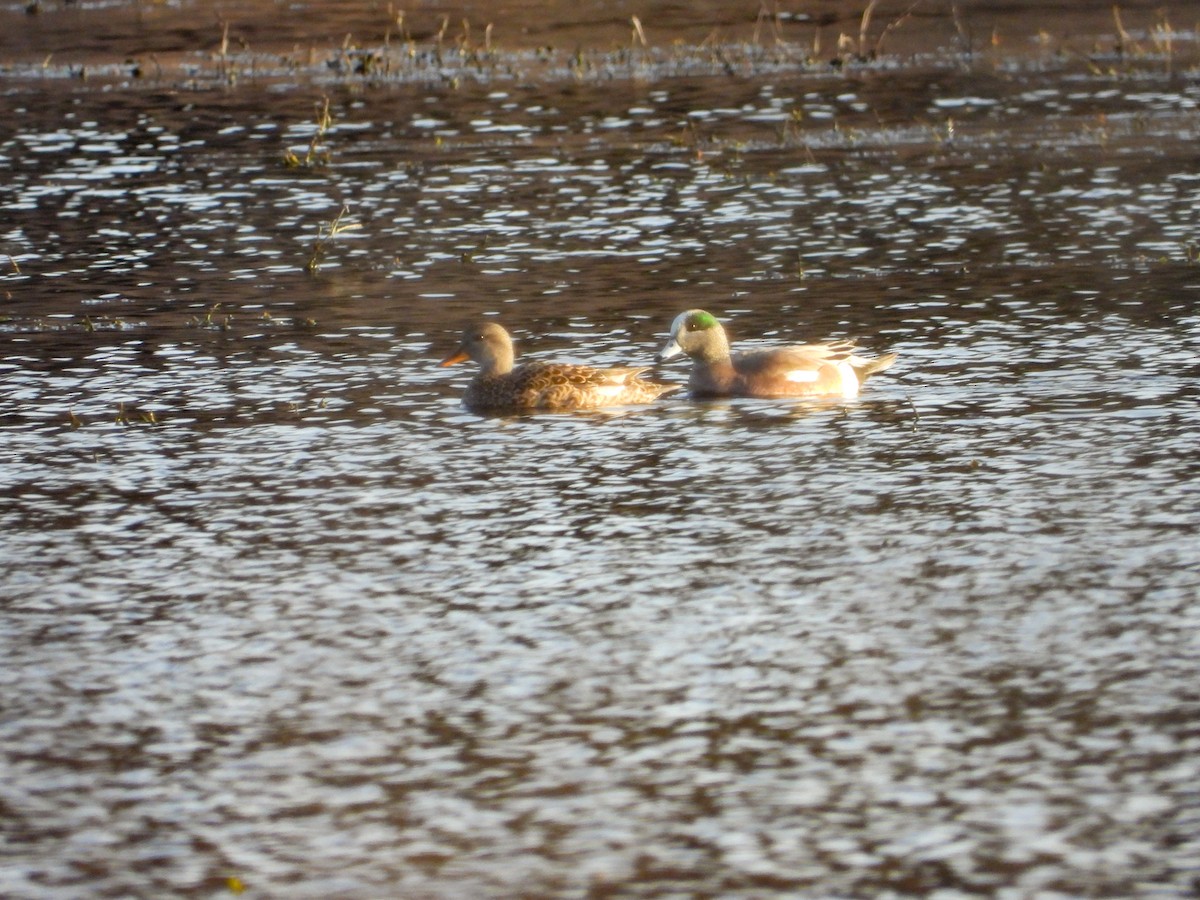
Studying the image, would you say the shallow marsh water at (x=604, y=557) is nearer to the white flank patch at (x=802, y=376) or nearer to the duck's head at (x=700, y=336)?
the white flank patch at (x=802, y=376)

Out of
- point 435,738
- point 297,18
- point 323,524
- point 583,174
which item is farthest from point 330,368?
point 297,18

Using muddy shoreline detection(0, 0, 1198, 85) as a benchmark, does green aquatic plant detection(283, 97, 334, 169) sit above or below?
below

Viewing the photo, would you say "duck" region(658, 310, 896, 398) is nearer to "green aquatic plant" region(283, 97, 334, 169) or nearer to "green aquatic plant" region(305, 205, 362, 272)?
"green aquatic plant" region(305, 205, 362, 272)

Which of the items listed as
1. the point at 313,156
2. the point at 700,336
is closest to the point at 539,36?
the point at 313,156

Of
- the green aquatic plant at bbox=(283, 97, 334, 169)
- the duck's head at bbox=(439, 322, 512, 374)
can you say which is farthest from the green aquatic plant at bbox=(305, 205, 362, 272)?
the duck's head at bbox=(439, 322, 512, 374)

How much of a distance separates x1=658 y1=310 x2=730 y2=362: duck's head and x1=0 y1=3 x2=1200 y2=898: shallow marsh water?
1.37 feet

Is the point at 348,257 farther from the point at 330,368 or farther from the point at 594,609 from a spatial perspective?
the point at 594,609

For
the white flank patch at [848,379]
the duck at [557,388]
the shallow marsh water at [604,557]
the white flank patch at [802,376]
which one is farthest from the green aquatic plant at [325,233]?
the white flank patch at [848,379]

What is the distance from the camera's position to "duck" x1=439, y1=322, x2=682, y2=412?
555 inches

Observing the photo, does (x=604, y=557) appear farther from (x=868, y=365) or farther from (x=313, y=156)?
(x=313, y=156)

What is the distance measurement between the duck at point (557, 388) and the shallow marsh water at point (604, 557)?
154 mm

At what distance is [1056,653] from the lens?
9.27 m

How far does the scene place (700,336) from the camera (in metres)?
14.6

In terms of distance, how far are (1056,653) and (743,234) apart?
12.5 metres
